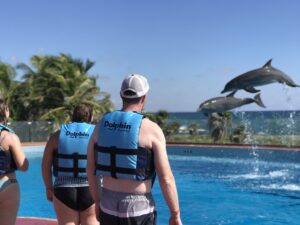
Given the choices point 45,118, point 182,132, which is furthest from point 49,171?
point 182,132

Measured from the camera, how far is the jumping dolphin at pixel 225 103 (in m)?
11.3

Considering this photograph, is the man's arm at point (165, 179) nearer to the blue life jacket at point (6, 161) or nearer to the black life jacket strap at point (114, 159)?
the black life jacket strap at point (114, 159)

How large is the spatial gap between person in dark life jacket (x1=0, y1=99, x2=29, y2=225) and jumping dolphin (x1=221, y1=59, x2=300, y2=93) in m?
7.31

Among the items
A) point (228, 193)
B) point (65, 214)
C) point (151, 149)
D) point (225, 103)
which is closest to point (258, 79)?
point (225, 103)

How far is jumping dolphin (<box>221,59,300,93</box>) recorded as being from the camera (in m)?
10.0

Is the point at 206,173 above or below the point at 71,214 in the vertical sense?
below

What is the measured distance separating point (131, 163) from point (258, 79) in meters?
7.87

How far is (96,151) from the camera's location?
9.34 feet

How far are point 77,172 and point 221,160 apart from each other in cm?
1655

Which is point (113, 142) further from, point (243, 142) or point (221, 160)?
point (243, 142)

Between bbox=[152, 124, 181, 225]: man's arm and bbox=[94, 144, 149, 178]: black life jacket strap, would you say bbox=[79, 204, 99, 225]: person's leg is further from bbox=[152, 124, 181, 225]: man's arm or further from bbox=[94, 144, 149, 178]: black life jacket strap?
bbox=[152, 124, 181, 225]: man's arm

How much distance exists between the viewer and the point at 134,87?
2.77 meters

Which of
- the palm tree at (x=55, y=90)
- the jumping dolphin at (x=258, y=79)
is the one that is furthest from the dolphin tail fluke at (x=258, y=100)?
the palm tree at (x=55, y=90)

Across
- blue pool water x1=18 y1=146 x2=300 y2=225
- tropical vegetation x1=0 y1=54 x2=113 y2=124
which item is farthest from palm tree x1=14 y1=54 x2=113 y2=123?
blue pool water x1=18 y1=146 x2=300 y2=225
